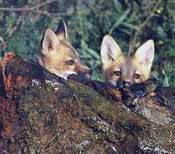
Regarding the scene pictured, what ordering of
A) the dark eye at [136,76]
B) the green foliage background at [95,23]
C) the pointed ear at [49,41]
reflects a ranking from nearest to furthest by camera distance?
the pointed ear at [49,41], the dark eye at [136,76], the green foliage background at [95,23]

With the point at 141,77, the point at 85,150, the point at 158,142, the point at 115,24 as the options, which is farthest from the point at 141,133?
the point at 115,24

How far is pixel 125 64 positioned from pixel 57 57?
772mm

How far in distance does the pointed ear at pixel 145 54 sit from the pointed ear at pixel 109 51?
0.77ft

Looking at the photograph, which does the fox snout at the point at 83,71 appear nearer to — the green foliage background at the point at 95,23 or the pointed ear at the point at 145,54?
the pointed ear at the point at 145,54

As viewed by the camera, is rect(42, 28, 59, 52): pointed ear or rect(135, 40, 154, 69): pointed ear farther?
rect(135, 40, 154, 69): pointed ear

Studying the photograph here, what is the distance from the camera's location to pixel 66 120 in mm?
4328

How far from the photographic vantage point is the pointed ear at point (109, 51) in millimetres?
7766

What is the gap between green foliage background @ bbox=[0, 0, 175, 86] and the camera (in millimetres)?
9312

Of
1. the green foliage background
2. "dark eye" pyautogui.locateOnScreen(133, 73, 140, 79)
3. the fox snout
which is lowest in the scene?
"dark eye" pyautogui.locateOnScreen(133, 73, 140, 79)

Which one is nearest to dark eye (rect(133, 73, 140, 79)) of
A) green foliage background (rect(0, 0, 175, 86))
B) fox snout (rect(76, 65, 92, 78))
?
fox snout (rect(76, 65, 92, 78))

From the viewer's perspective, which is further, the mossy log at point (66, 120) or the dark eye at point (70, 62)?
the dark eye at point (70, 62)

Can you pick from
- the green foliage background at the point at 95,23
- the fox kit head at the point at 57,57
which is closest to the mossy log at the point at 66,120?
the fox kit head at the point at 57,57

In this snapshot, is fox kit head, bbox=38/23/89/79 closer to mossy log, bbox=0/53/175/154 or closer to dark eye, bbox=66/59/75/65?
dark eye, bbox=66/59/75/65

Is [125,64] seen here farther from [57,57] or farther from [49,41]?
[49,41]
